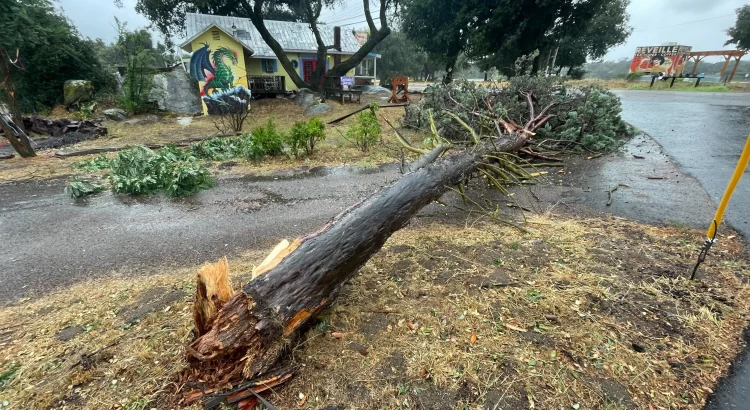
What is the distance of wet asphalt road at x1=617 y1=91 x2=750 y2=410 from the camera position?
1.94 m

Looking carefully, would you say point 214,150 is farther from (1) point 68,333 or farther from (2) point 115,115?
(2) point 115,115

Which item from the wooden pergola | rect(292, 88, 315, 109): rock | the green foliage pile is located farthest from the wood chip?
the wooden pergola

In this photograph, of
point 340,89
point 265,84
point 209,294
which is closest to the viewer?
point 209,294

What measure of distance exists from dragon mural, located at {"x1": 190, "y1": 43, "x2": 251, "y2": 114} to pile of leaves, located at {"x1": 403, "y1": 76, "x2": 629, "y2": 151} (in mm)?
10505

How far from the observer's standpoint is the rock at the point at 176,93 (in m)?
15.6

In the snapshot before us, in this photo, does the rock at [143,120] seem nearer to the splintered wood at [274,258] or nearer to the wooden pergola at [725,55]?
the splintered wood at [274,258]

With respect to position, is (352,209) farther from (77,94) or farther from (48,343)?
(77,94)

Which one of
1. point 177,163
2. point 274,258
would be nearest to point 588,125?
point 274,258

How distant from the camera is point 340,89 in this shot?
17.5 m

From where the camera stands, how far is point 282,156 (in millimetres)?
7719

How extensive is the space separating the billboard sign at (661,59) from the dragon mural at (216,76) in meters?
36.7

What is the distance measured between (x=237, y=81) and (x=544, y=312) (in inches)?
672

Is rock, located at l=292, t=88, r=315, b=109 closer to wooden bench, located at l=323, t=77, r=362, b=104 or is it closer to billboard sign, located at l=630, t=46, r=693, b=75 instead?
wooden bench, located at l=323, t=77, r=362, b=104

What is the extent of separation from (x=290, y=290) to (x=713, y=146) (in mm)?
9975
